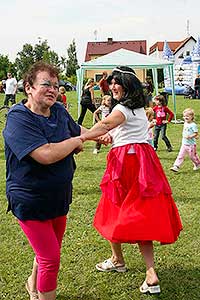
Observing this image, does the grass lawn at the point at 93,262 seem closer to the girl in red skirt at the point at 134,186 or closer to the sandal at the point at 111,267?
the sandal at the point at 111,267

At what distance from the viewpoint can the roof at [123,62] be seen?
1642 cm

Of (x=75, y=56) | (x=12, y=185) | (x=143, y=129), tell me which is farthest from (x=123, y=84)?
(x=75, y=56)

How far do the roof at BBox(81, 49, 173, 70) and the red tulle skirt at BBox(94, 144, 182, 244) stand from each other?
41.5 feet

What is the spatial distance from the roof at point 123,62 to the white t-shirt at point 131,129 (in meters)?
12.5

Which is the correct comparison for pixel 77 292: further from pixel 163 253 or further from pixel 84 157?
pixel 84 157

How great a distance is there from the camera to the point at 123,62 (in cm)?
1673

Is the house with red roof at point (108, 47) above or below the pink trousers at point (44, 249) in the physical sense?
above

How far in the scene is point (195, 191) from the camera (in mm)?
7102

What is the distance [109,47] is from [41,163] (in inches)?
2937

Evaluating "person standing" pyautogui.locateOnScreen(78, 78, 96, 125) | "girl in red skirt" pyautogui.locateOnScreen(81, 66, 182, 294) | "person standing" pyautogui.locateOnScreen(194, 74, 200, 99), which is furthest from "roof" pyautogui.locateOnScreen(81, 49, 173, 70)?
"girl in red skirt" pyautogui.locateOnScreen(81, 66, 182, 294)

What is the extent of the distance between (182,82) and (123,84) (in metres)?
34.4

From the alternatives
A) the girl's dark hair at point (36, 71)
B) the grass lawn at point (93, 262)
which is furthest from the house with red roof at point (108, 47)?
the girl's dark hair at point (36, 71)

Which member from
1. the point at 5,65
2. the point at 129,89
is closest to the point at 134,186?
the point at 129,89

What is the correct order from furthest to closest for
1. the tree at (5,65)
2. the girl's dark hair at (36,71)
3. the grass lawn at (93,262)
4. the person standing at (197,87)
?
the tree at (5,65) < the person standing at (197,87) < the grass lawn at (93,262) < the girl's dark hair at (36,71)
